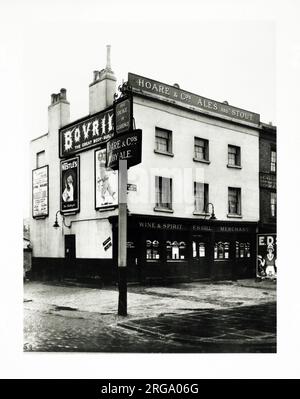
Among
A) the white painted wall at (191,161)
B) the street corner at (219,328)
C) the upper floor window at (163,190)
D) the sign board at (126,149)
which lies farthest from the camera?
the white painted wall at (191,161)

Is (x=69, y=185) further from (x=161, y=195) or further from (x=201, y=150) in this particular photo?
(x=201, y=150)

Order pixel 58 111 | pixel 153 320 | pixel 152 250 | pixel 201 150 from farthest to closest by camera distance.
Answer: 1. pixel 152 250
2. pixel 201 150
3. pixel 58 111
4. pixel 153 320

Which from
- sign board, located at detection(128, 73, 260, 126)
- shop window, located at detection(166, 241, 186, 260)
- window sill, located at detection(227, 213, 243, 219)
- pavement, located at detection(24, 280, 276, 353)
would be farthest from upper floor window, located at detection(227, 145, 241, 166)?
pavement, located at detection(24, 280, 276, 353)

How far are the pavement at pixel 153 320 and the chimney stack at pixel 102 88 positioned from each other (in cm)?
382

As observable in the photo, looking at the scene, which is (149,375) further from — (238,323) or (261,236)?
(261,236)

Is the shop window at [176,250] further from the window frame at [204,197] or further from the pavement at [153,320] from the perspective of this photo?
the pavement at [153,320]

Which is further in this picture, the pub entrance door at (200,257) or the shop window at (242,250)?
the pub entrance door at (200,257)

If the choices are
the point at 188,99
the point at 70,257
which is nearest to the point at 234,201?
the point at 188,99

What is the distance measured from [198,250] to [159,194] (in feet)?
8.36

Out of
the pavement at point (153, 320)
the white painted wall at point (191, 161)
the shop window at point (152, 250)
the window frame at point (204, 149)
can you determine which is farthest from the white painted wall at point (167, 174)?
the pavement at point (153, 320)

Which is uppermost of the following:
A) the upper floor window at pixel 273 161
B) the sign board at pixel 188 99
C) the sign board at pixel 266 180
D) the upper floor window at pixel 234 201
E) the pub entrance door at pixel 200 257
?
the sign board at pixel 188 99

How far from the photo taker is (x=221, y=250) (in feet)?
35.6

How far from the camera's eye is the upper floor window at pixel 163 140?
10.0m
